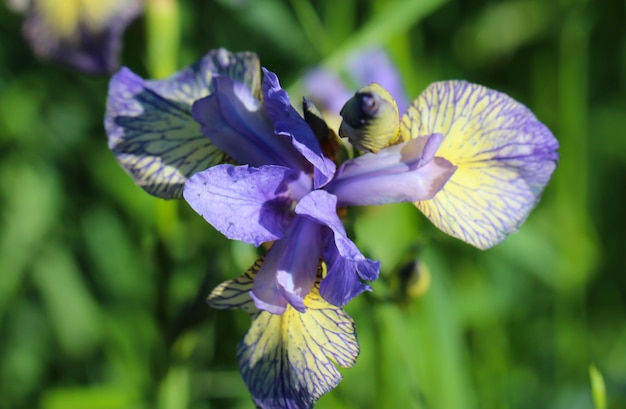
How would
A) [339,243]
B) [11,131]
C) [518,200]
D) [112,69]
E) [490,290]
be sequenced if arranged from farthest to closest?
[11,131]
[490,290]
[112,69]
[518,200]
[339,243]

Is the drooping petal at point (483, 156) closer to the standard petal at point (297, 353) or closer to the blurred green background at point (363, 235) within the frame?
the standard petal at point (297, 353)

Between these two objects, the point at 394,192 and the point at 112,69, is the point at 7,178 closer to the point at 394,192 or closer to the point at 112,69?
the point at 112,69

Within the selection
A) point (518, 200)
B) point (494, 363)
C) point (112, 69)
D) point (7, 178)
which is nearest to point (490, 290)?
point (494, 363)

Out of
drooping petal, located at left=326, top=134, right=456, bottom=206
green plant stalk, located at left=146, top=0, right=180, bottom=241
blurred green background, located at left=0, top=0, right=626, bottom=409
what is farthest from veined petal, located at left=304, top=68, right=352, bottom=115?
drooping petal, located at left=326, top=134, right=456, bottom=206

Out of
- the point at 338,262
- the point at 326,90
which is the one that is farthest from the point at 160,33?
the point at 338,262

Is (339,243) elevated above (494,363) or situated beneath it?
elevated above

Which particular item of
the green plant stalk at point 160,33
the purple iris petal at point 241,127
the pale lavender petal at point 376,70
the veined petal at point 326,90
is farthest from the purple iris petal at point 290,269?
the veined petal at point 326,90

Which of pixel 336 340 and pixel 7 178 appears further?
pixel 7 178
